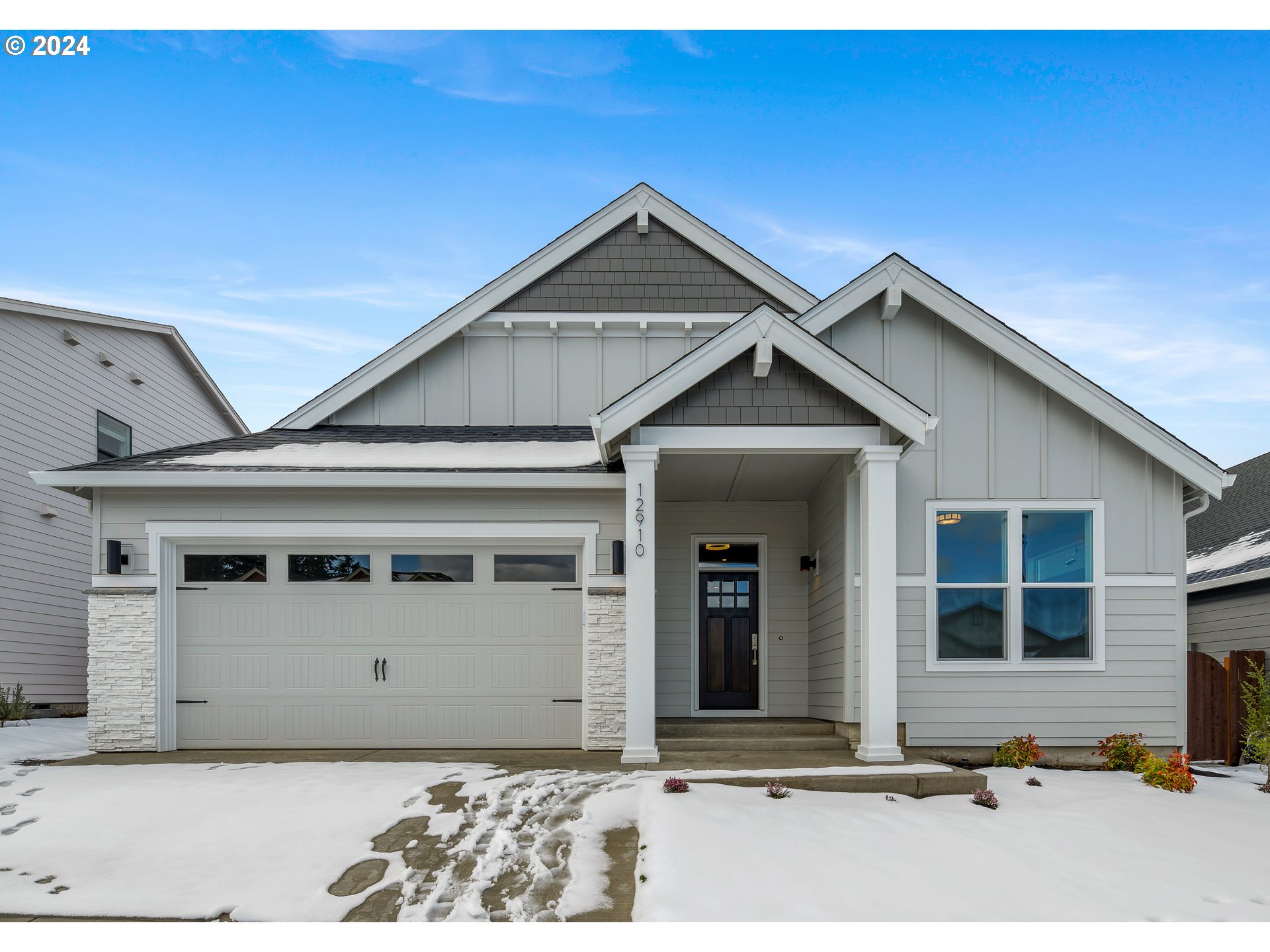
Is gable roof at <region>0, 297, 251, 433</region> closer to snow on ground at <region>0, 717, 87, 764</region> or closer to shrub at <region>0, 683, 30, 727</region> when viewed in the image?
shrub at <region>0, 683, 30, 727</region>

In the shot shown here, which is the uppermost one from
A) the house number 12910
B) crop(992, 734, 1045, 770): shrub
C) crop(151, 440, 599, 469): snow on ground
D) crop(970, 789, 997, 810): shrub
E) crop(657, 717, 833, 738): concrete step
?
crop(151, 440, 599, 469): snow on ground

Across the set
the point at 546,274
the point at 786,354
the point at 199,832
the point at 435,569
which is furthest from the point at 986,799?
the point at 546,274

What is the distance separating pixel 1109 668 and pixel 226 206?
14225 mm

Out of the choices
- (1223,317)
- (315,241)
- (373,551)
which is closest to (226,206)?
(315,241)

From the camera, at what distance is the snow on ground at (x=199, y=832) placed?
464 centimetres

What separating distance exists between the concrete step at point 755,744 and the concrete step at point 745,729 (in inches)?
4.9

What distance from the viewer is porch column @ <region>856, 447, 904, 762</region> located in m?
8.02

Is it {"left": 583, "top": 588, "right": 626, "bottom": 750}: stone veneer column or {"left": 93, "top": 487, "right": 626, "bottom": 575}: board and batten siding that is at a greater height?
{"left": 93, "top": 487, "right": 626, "bottom": 575}: board and batten siding

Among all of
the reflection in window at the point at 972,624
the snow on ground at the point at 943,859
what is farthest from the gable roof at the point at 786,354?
the snow on ground at the point at 943,859

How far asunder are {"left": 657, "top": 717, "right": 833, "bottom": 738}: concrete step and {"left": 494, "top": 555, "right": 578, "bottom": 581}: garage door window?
179 centimetres

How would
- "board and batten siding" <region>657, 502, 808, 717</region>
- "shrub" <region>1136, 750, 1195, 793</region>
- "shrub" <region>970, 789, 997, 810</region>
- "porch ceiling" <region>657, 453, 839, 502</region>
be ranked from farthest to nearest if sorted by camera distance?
"board and batten siding" <region>657, 502, 808, 717</region> → "porch ceiling" <region>657, 453, 839, 502</region> → "shrub" <region>1136, 750, 1195, 793</region> → "shrub" <region>970, 789, 997, 810</region>

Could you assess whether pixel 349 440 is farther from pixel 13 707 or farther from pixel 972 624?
pixel 972 624

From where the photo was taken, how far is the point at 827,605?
965 centimetres

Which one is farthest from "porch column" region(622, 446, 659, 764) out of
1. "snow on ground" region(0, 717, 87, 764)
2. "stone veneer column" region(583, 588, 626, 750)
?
"snow on ground" region(0, 717, 87, 764)
